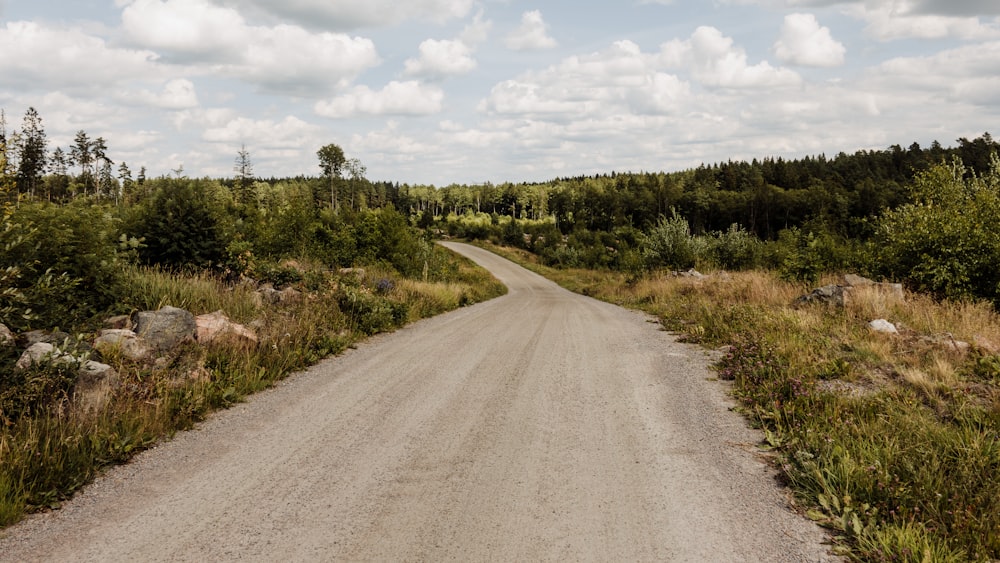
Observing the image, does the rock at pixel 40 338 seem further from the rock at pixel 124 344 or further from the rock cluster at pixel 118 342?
the rock at pixel 124 344

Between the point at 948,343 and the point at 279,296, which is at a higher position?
the point at 279,296

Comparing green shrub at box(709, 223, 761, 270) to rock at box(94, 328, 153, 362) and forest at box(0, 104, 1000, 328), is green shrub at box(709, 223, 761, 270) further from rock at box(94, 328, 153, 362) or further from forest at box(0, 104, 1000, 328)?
rock at box(94, 328, 153, 362)

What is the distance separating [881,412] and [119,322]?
10044 millimetres

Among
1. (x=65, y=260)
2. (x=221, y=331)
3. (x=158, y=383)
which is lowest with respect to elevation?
(x=158, y=383)

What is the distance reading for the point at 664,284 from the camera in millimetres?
23406

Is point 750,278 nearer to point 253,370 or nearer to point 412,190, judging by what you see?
point 253,370

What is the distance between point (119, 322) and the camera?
23.5 feet

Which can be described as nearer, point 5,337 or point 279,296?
point 5,337

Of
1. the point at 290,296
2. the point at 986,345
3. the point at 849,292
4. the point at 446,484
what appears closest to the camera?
the point at 446,484

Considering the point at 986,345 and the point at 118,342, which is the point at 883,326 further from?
the point at 118,342

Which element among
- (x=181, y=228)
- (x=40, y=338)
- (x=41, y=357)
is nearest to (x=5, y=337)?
(x=40, y=338)

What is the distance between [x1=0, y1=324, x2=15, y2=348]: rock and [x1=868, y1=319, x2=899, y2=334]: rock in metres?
13.4

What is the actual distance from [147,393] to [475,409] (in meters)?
3.87

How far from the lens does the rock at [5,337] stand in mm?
5346
